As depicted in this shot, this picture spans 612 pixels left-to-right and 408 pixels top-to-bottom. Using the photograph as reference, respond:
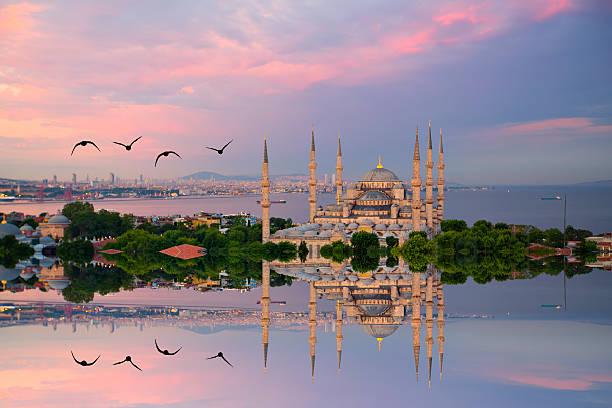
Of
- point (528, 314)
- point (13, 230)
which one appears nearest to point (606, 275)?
point (528, 314)

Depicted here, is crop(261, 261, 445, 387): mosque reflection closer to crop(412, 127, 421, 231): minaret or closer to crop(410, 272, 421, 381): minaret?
crop(410, 272, 421, 381): minaret

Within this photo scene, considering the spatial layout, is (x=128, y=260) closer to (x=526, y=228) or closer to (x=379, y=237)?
(x=379, y=237)

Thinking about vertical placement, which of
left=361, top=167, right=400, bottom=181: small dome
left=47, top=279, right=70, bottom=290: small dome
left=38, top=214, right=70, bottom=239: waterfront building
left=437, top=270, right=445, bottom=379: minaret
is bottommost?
left=47, top=279, right=70, bottom=290: small dome

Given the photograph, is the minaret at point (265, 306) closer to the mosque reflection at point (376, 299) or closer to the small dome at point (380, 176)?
the mosque reflection at point (376, 299)

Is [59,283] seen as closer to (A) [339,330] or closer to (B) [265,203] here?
(A) [339,330]

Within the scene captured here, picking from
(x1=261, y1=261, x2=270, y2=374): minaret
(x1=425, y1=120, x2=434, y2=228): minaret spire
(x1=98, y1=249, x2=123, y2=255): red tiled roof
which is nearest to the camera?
(x1=261, y1=261, x2=270, y2=374): minaret

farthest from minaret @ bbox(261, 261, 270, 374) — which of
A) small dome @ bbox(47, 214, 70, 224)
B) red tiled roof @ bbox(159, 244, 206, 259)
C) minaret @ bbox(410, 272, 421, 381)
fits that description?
small dome @ bbox(47, 214, 70, 224)

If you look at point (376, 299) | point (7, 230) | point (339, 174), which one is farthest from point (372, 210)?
point (7, 230)

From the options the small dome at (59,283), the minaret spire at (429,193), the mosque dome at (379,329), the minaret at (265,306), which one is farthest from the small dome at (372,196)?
the mosque dome at (379,329)
